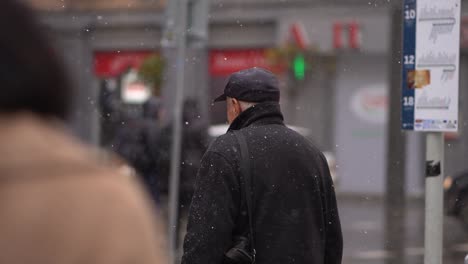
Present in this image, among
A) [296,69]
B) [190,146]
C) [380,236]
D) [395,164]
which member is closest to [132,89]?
[296,69]

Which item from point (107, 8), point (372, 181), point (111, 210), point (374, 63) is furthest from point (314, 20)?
point (111, 210)

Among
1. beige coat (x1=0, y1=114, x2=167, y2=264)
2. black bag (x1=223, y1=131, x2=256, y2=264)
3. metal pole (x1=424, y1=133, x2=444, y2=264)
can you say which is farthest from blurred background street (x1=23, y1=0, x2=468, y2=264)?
beige coat (x1=0, y1=114, x2=167, y2=264)

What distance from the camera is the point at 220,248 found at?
372 centimetres

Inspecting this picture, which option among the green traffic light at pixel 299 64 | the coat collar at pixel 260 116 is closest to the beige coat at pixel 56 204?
the coat collar at pixel 260 116

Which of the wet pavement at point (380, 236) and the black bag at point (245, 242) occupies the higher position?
the black bag at point (245, 242)

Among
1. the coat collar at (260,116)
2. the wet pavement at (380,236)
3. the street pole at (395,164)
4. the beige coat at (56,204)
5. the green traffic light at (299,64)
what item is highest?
the beige coat at (56,204)

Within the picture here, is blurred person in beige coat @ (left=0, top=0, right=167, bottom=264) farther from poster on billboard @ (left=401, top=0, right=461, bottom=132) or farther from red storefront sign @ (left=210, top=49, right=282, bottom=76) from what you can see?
red storefront sign @ (left=210, top=49, right=282, bottom=76)

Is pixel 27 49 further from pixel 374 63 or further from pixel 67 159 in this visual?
pixel 374 63

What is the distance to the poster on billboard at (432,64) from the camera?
4.89 m

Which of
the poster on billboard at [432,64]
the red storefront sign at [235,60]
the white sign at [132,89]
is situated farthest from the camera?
the white sign at [132,89]

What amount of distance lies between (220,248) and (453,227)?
11300 mm

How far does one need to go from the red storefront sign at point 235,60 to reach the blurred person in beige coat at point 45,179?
64.8ft

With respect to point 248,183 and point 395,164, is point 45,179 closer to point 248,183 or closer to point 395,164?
point 248,183

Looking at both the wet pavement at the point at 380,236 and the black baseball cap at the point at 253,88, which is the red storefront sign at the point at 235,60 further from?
the black baseball cap at the point at 253,88
